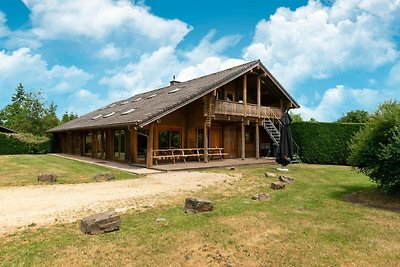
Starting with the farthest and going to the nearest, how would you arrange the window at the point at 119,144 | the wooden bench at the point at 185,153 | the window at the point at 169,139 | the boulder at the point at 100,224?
the window at the point at 119,144
the window at the point at 169,139
the wooden bench at the point at 185,153
the boulder at the point at 100,224

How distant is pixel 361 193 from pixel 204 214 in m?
5.61

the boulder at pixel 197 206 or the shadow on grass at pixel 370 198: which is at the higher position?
the boulder at pixel 197 206

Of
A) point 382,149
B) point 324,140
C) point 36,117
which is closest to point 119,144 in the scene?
point 324,140

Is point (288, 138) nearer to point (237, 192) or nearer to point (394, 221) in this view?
point (237, 192)

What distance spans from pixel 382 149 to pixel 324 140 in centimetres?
1187

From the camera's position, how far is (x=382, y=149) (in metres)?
8.76

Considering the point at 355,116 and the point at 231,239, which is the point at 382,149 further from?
the point at 355,116

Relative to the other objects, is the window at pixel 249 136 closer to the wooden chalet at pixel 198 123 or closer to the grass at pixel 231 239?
the wooden chalet at pixel 198 123

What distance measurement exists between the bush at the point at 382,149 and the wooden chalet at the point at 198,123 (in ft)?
31.5

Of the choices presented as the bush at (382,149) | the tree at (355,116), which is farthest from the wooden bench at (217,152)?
the tree at (355,116)

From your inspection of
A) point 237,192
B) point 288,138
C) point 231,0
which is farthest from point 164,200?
point 231,0

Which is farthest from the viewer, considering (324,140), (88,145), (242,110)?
(88,145)

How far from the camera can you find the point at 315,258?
469 cm

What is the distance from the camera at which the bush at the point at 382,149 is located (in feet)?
27.7
